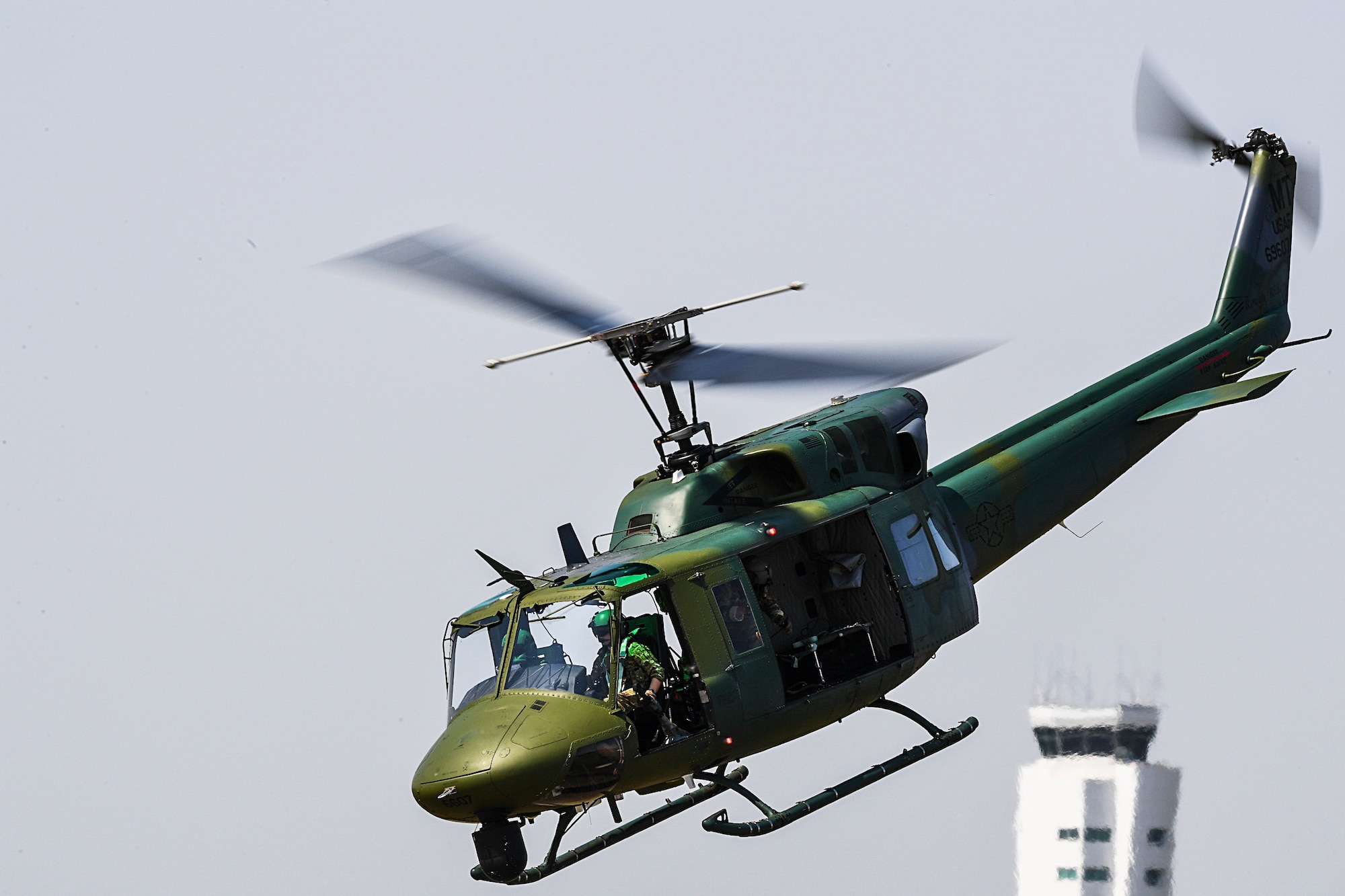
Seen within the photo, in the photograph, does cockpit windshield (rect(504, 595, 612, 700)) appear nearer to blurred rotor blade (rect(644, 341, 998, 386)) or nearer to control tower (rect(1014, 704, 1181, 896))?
blurred rotor blade (rect(644, 341, 998, 386))

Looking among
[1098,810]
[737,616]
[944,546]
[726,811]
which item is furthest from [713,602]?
[1098,810]

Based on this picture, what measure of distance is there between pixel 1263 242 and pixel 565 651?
A: 11399 mm

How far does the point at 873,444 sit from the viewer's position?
1375 centimetres

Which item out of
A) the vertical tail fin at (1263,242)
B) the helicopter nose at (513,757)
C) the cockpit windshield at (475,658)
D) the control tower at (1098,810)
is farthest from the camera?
the control tower at (1098,810)

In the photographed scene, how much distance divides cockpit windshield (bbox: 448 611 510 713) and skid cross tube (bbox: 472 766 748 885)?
1.10m

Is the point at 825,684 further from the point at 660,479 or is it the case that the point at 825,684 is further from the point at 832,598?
the point at 660,479

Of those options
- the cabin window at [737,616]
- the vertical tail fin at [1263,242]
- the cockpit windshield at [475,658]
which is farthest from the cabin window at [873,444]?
the vertical tail fin at [1263,242]

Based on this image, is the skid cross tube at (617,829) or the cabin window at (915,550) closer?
the skid cross tube at (617,829)

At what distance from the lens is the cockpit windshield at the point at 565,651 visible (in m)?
11.3

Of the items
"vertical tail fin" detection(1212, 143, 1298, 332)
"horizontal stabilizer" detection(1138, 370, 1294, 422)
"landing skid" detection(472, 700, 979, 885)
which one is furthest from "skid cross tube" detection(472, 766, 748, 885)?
"vertical tail fin" detection(1212, 143, 1298, 332)

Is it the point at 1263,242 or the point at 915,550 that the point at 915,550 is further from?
the point at 1263,242

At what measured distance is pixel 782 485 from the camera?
43.1 ft

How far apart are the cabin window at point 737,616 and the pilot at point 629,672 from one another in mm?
612

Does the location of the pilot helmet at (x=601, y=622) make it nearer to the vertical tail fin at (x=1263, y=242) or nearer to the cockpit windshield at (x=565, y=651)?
the cockpit windshield at (x=565, y=651)
